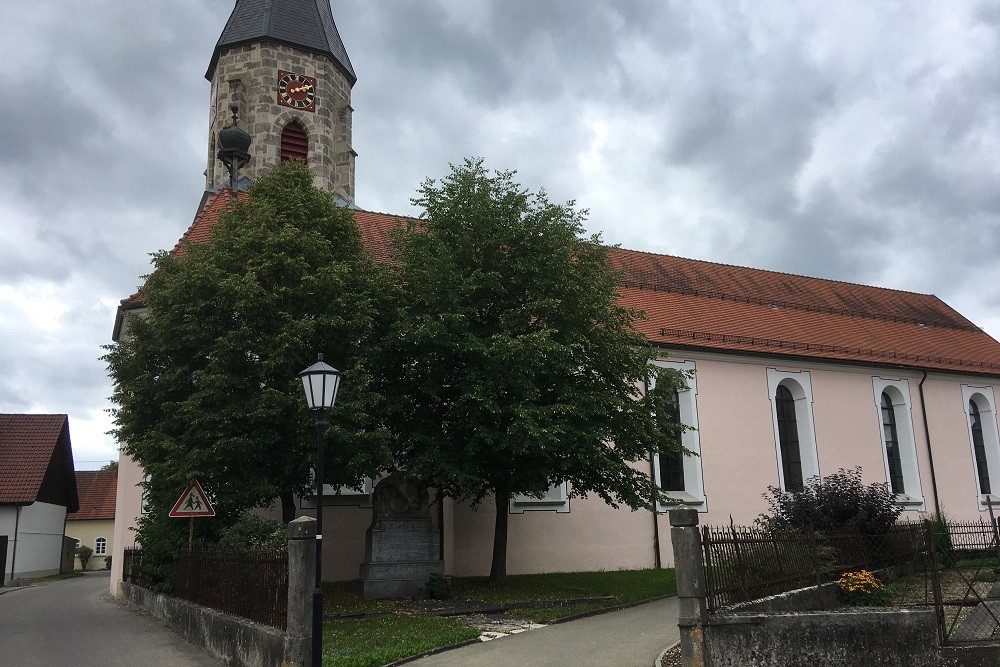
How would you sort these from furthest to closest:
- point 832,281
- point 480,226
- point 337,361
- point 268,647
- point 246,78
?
1. point 832,281
2. point 246,78
3. point 480,226
4. point 337,361
5. point 268,647

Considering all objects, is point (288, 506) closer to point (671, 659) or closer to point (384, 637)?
point (384, 637)

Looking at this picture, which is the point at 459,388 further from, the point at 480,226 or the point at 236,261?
the point at 236,261

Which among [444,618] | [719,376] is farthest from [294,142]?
[444,618]

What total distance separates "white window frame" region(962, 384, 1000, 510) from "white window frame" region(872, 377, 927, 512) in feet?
9.79

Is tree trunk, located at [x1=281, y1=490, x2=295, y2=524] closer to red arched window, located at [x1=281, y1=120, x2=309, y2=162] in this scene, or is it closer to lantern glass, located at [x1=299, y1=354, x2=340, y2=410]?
lantern glass, located at [x1=299, y1=354, x2=340, y2=410]

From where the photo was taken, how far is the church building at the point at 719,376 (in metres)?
22.5

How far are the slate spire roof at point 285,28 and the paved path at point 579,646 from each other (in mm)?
24338

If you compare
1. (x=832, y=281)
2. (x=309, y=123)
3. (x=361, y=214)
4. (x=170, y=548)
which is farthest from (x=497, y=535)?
(x=832, y=281)

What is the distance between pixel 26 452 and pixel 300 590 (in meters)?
31.1

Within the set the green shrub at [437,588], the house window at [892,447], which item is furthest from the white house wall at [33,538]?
the house window at [892,447]

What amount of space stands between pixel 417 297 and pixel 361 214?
35.9 ft

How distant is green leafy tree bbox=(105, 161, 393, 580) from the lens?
47.8ft

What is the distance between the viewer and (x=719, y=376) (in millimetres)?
25688

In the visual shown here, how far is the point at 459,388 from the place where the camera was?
1664 centimetres
